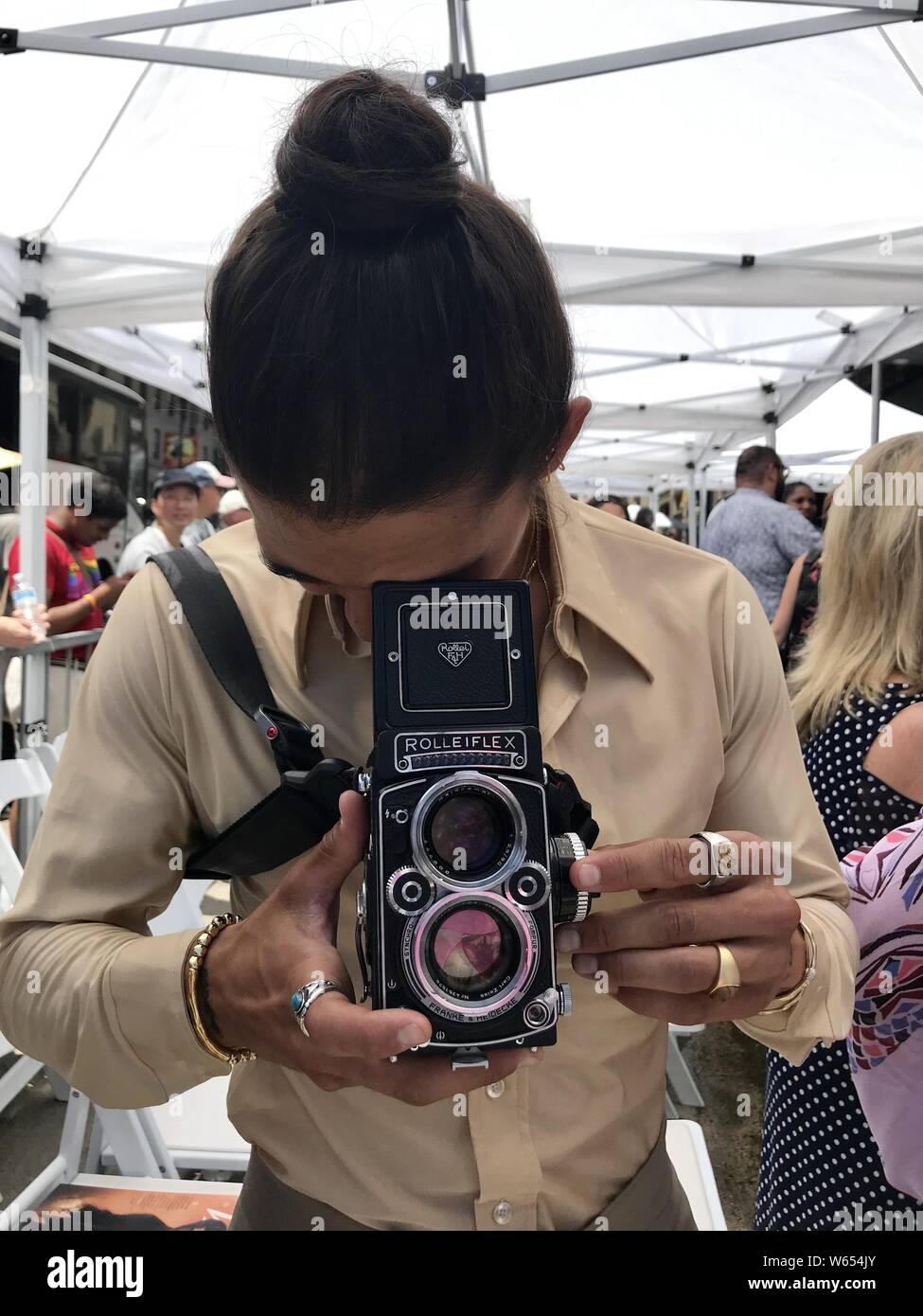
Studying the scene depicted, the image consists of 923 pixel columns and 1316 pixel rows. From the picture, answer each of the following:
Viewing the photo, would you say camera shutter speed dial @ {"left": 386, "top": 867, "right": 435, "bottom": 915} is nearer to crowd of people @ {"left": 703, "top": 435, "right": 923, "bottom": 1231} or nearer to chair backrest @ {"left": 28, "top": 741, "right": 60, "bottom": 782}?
crowd of people @ {"left": 703, "top": 435, "right": 923, "bottom": 1231}

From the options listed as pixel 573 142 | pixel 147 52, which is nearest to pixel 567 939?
pixel 147 52

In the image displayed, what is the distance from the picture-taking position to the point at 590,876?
667 millimetres

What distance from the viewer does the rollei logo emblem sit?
27.9 inches

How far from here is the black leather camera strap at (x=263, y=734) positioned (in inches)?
30.8

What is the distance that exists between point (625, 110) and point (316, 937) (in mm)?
3624

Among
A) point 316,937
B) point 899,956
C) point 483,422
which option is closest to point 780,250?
point 899,956

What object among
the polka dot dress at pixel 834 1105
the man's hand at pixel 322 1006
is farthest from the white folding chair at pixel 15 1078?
the man's hand at pixel 322 1006

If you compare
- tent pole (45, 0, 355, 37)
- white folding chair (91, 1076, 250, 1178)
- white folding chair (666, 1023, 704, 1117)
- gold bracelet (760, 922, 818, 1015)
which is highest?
tent pole (45, 0, 355, 37)

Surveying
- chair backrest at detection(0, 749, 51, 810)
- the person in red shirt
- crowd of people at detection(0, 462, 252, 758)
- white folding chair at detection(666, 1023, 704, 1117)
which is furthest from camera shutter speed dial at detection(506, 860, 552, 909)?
the person in red shirt

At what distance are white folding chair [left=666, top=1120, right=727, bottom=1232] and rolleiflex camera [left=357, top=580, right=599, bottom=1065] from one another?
0.78 metres

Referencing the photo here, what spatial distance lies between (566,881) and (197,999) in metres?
0.30

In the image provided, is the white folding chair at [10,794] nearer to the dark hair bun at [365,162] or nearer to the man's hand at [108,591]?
the dark hair bun at [365,162]

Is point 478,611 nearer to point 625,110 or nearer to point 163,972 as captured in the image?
point 163,972

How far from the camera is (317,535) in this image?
2.43ft
